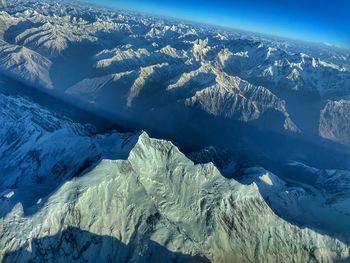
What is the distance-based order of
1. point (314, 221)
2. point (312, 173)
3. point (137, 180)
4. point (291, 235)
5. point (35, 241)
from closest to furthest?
point (35, 241) < point (137, 180) < point (291, 235) < point (314, 221) < point (312, 173)

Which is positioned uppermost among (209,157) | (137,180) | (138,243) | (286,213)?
(137,180)

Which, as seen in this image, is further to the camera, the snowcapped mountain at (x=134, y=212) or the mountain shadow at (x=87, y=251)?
the snowcapped mountain at (x=134, y=212)

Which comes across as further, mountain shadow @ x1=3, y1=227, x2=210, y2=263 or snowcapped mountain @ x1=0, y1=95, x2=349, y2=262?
snowcapped mountain @ x1=0, y1=95, x2=349, y2=262

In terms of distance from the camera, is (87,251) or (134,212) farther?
(134,212)

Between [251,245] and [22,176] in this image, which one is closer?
[251,245]

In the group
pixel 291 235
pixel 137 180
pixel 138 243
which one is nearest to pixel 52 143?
pixel 137 180

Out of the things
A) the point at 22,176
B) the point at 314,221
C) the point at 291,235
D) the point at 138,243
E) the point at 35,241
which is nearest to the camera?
the point at 35,241

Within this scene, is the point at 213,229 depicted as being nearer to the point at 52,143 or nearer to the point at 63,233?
the point at 63,233

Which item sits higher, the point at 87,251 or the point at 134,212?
the point at 134,212
